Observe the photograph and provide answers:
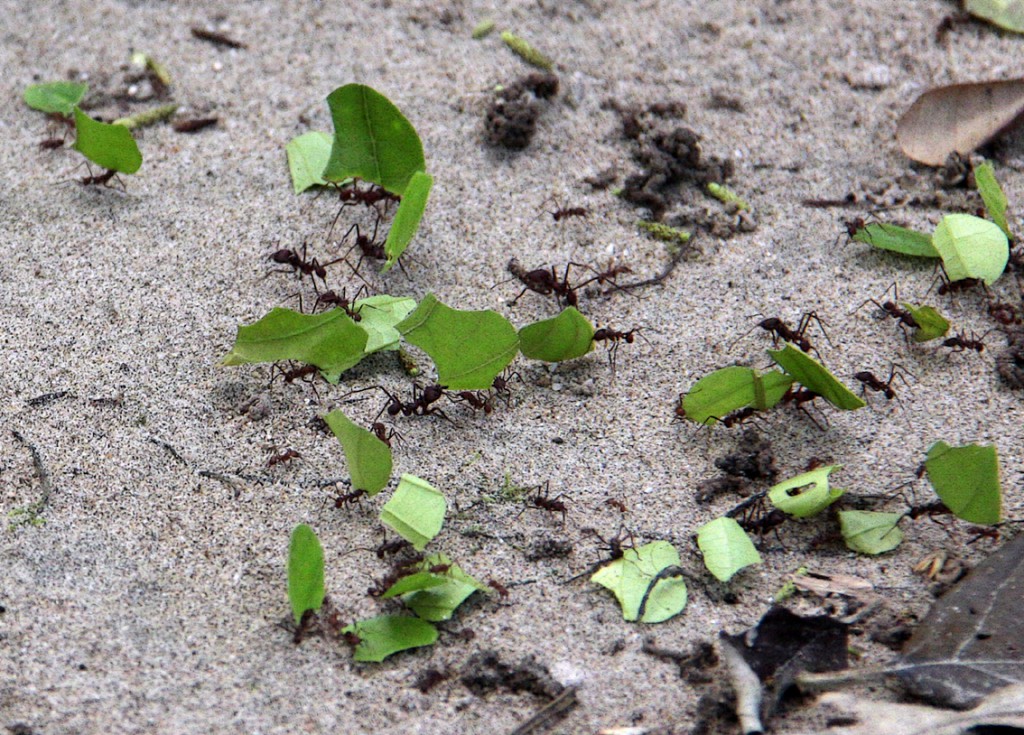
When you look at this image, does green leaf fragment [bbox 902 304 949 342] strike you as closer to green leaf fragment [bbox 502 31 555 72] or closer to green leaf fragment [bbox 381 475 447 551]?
green leaf fragment [bbox 381 475 447 551]

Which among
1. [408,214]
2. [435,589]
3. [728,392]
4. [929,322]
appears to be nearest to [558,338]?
[728,392]

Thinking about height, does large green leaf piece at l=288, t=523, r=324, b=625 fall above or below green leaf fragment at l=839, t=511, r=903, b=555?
below

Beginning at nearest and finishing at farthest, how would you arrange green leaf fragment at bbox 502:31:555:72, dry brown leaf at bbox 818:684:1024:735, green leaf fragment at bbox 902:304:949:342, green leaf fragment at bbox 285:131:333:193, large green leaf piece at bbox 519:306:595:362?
1. dry brown leaf at bbox 818:684:1024:735
2. large green leaf piece at bbox 519:306:595:362
3. green leaf fragment at bbox 902:304:949:342
4. green leaf fragment at bbox 285:131:333:193
5. green leaf fragment at bbox 502:31:555:72

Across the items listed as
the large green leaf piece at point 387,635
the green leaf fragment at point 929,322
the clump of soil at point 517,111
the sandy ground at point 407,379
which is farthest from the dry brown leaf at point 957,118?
the large green leaf piece at point 387,635

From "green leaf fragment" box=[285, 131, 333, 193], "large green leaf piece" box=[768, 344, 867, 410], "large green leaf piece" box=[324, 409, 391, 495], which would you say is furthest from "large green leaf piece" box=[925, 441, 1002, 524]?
"green leaf fragment" box=[285, 131, 333, 193]

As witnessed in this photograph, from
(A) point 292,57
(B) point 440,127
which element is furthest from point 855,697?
(A) point 292,57

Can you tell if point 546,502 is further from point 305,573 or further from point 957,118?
point 957,118
